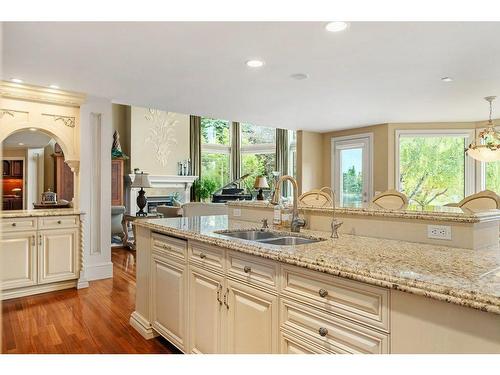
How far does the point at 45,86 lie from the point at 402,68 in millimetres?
3766

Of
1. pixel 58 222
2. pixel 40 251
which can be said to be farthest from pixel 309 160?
pixel 40 251

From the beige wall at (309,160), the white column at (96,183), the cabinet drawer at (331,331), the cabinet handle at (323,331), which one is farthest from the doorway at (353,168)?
the cabinet handle at (323,331)

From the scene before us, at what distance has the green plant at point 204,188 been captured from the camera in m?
10.6

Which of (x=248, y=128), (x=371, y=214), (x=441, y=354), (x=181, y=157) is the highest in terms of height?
(x=248, y=128)

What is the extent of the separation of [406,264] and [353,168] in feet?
19.7

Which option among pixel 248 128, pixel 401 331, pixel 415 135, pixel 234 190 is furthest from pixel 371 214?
pixel 248 128

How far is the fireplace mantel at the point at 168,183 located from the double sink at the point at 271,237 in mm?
7148

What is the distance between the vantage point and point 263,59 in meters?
3.05

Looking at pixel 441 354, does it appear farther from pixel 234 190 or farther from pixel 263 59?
pixel 234 190

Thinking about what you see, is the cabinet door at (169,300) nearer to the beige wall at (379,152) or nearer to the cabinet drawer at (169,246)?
the cabinet drawer at (169,246)

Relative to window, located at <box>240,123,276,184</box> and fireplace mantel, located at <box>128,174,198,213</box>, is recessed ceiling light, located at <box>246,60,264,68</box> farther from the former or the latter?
window, located at <box>240,123,276,184</box>

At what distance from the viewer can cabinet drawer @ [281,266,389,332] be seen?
1247 mm

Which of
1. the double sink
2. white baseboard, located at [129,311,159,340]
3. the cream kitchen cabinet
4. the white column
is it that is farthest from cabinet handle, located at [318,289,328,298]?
the white column

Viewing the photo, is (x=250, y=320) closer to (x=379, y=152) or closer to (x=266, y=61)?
(x=266, y=61)
